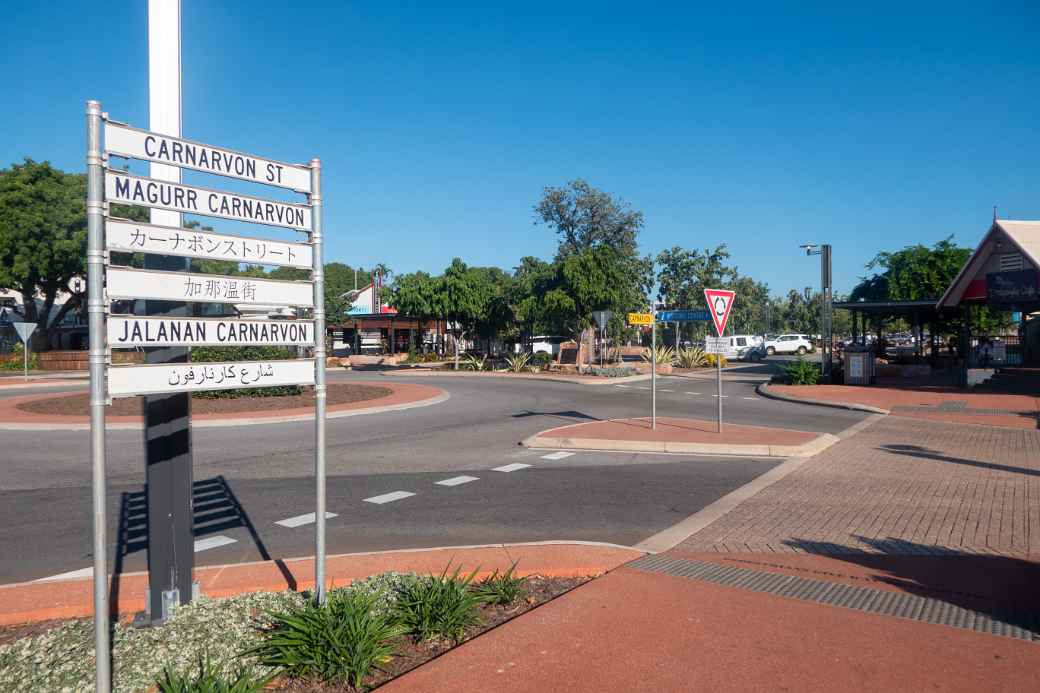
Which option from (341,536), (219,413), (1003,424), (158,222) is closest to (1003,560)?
(341,536)

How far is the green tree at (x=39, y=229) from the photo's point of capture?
140 feet

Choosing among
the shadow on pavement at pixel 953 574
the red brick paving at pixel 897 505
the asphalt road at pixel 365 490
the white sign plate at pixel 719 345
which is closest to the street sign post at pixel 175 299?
the asphalt road at pixel 365 490

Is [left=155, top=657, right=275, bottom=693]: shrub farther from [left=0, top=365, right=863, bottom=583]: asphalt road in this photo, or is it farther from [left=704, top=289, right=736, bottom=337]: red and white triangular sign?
[left=704, top=289, right=736, bottom=337]: red and white triangular sign

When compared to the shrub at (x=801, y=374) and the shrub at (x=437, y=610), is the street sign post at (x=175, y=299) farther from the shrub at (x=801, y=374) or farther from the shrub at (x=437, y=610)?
the shrub at (x=801, y=374)

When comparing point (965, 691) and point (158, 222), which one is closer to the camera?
point (965, 691)

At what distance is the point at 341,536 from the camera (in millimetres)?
7023

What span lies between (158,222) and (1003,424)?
17.5 meters

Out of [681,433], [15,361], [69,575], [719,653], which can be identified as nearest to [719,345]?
[681,433]

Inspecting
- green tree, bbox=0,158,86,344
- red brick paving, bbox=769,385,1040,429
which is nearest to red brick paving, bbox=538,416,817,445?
red brick paving, bbox=769,385,1040,429

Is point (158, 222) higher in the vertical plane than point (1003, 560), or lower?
higher

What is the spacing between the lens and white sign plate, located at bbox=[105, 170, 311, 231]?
3.68 metres

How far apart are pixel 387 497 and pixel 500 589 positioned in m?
4.07

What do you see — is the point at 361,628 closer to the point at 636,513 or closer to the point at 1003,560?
the point at 636,513

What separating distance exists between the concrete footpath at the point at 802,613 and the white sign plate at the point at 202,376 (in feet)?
6.12
